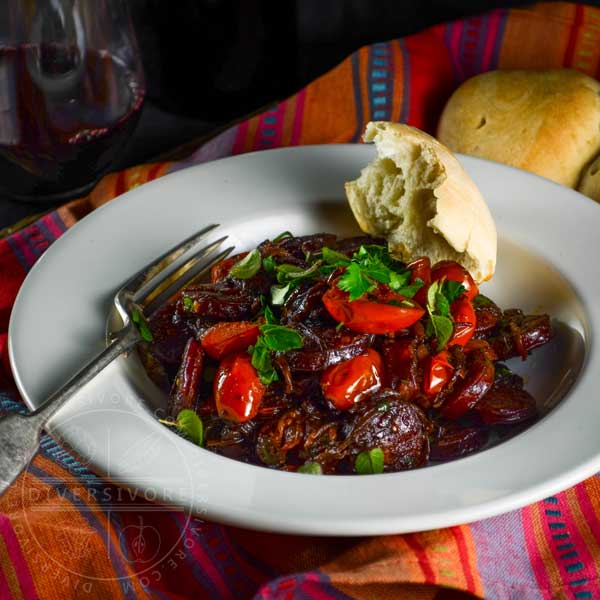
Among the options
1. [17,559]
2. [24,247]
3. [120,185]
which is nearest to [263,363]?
[17,559]

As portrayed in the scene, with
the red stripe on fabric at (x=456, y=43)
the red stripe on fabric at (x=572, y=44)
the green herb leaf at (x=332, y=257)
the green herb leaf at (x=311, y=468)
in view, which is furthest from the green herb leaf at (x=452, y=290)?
the red stripe on fabric at (x=572, y=44)

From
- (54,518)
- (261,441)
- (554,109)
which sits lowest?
(54,518)

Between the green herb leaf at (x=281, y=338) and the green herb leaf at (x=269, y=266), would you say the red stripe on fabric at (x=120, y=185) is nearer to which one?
the green herb leaf at (x=269, y=266)

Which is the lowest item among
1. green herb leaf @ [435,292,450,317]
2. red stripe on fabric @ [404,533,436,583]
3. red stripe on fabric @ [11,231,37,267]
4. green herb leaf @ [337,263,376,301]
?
red stripe on fabric @ [11,231,37,267]

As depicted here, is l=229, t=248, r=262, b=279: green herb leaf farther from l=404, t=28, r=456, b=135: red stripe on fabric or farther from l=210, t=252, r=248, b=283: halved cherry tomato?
l=404, t=28, r=456, b=135: red stripe on fabric

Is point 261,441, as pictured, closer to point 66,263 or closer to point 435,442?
point 435,442

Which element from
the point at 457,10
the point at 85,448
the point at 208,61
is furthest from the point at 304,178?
the point at 457,10

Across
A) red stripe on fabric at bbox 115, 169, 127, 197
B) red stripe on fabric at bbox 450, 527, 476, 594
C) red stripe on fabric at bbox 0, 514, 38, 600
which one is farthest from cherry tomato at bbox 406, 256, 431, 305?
red stripe on fabric at bbox 115, 169, 127, 197
